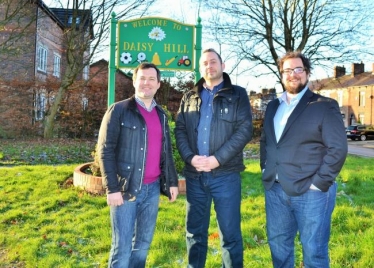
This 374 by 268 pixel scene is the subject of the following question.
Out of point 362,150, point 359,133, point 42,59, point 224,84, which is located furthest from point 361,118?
point 224,84

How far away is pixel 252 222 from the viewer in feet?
16.4

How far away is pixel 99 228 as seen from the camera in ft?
15.9

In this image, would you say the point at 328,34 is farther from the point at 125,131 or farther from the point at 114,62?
the point at 125,131

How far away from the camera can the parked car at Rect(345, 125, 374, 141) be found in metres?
36.1

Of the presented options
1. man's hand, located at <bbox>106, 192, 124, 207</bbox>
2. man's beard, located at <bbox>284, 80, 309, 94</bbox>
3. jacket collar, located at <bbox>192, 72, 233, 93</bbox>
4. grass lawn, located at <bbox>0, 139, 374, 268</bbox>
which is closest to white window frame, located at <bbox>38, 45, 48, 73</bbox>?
grass lawn, located at <bbox>0, 139, 374, 268</bbox>

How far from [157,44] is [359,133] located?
111ft

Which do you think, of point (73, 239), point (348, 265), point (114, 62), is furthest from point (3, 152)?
point (348, 265)

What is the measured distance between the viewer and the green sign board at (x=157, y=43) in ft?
24.4

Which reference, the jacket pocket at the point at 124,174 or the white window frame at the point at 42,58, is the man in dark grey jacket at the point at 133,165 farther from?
the white window frame at the point at 42,58

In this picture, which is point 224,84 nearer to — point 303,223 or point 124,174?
point 124,174

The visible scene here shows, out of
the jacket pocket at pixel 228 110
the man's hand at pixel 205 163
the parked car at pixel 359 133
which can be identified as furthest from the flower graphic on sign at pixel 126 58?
the parked car at pixel 359 133

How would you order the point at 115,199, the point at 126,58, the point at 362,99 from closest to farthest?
the point at 115,199
the point at 126,58
the point at 362,99

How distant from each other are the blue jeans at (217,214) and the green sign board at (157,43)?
4.50 m

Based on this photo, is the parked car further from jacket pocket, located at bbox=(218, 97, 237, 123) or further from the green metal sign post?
jacket pocket, located at bbox=(218, 97, 237, 123)
